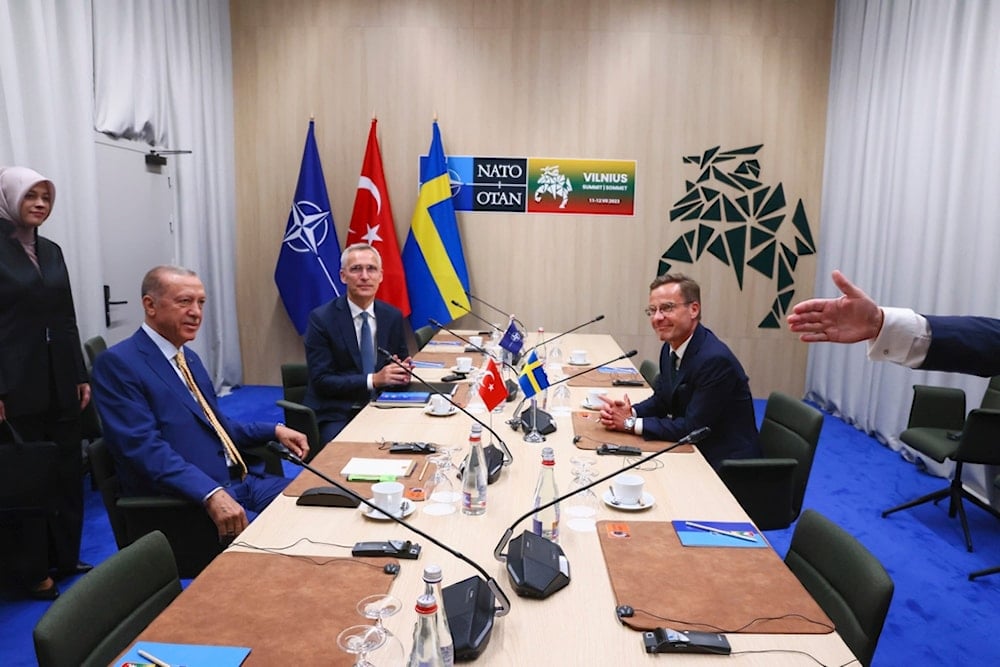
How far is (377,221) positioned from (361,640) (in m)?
5.02

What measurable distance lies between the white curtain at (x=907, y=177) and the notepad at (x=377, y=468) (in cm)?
355

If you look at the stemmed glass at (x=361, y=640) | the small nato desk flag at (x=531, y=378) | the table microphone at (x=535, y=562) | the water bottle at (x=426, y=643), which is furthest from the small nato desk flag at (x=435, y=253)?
the water bottle at (x=426, y=643)

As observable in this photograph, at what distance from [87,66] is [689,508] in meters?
4.13

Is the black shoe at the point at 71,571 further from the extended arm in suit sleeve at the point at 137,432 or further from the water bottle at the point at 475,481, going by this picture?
the water bottle at the point at 475,481

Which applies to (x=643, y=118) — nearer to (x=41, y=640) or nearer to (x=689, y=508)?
(x=689, y=508)

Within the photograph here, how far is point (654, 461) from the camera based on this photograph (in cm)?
246

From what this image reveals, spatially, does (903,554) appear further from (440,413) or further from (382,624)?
(382,624)

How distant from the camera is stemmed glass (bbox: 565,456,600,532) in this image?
1882mm

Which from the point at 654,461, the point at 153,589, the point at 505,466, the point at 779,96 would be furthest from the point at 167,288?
the point at 779,96

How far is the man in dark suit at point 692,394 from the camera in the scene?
2744 mm

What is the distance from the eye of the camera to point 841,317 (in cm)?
162

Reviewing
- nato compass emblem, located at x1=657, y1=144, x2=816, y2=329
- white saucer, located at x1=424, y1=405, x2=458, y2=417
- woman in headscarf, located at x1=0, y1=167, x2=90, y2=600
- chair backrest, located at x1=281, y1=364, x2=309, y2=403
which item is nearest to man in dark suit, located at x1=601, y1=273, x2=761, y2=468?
white saucer, located at x1=424, y1=405, x2=458, y2=417

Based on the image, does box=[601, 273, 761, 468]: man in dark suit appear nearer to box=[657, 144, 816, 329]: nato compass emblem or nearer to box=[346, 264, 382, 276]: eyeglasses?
box=[346, 264, 382, 276]: eyeglasses

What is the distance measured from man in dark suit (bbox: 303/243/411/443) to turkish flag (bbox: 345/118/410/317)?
236 centimetres
